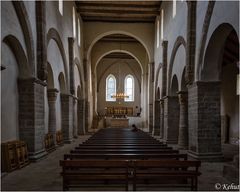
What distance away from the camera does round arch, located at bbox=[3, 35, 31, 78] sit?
10.9 metres

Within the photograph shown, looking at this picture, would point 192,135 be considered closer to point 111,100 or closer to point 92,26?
point 92,26

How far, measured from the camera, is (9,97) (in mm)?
11023

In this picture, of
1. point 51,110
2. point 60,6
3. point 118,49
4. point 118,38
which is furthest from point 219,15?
point 118,49

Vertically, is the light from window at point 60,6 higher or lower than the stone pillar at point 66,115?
higher

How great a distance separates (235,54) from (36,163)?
13394mm

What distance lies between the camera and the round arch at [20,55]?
35.8 ft

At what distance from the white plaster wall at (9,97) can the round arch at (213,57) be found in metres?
7.23

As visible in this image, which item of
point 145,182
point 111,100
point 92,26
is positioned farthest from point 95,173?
point 111,100

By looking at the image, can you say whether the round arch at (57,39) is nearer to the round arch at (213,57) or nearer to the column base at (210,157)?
the round arch at (213,57)

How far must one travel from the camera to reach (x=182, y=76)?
54.2 feet

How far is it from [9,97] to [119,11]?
1754 centimetres

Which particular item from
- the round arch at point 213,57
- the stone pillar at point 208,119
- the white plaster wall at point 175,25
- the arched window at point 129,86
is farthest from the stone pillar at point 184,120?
the arched window at point 129,86

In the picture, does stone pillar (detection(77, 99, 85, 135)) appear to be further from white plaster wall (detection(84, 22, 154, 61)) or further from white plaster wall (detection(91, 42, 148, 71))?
white plaster wall (detection(91, 42, 148, 71))

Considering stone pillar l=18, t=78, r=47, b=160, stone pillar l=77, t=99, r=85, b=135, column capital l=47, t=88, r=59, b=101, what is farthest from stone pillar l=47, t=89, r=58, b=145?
stone pillar l=77, t=99, r=85, b=135
